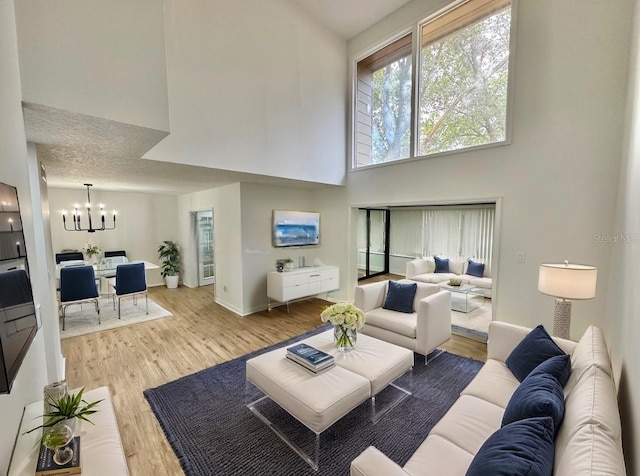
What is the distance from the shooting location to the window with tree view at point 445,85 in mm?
3525

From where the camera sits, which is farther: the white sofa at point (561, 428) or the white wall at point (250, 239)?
the white wall at point (250, 239)

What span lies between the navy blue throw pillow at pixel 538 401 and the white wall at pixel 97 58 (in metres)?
2.76

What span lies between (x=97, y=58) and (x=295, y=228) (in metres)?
3.99

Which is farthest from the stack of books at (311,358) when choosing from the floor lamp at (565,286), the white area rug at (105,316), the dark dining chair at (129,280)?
the dark dining chair at (129,280)

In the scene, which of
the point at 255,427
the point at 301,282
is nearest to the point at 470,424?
the point at 255,427

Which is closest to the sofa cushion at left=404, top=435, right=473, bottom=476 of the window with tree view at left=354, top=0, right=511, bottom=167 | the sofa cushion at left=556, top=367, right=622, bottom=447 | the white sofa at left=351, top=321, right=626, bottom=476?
the white sofa at left=351, top=321, right=626, bottom=476

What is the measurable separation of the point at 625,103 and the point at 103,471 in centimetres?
477

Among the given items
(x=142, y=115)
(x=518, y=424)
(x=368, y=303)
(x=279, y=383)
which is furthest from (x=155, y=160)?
(x=518, y=424)

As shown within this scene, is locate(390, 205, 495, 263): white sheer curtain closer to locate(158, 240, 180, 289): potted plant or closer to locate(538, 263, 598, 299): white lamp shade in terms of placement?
locate(538, 263, 598, 299): white lamp shade

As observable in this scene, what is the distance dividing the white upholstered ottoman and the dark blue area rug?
0.10 meters

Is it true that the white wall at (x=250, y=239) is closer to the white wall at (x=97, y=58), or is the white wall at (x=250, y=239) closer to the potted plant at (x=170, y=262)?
the potted plant at (x=170, y=262)

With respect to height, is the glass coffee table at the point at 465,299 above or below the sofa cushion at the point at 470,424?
below

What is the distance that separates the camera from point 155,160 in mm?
2984

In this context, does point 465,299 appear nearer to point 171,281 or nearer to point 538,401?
point 538,401
